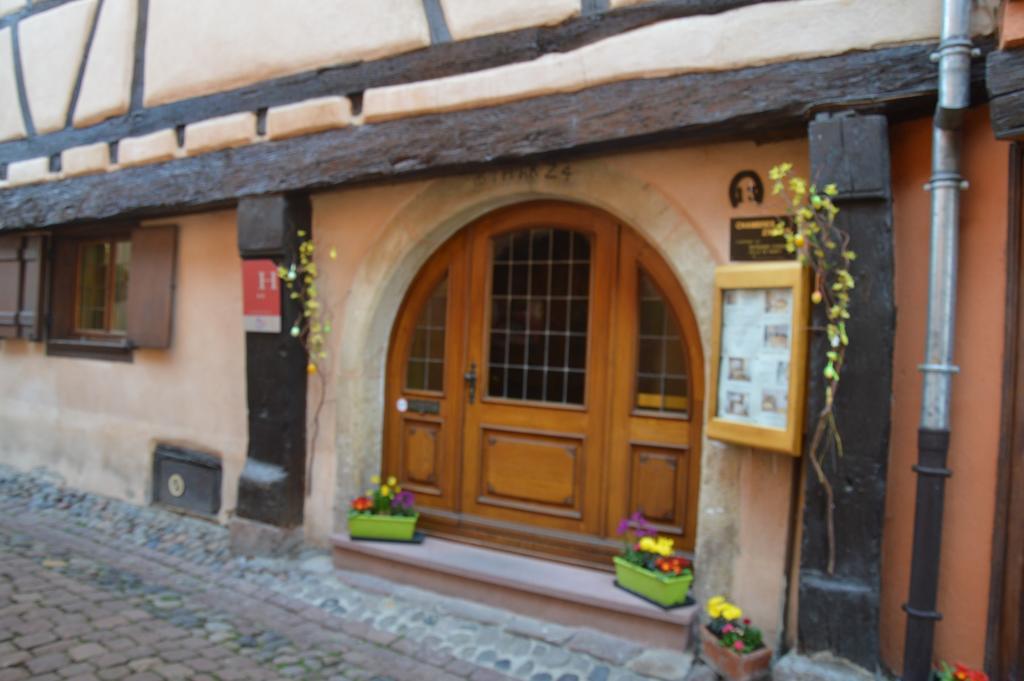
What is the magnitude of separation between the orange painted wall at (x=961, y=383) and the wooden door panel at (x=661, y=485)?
0.99 m

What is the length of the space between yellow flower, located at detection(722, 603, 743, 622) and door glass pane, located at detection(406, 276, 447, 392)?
2072 millimetres

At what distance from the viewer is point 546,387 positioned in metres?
3.99

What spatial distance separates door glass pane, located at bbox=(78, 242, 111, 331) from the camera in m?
6.14

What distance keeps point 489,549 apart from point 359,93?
2733mm

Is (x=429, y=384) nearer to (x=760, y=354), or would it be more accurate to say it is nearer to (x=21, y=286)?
(x=760, y=354)

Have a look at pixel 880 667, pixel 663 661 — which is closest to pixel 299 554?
pixel 663 661

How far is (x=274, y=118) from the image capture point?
4.27m

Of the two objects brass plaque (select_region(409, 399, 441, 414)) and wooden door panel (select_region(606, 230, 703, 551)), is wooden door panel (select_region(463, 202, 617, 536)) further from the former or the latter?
brass plaque (select_region(409, 399, 441, 414))

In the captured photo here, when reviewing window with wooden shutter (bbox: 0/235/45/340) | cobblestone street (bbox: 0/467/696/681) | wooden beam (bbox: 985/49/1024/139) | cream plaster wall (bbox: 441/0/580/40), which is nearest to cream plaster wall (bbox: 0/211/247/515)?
window with wooden shutter (bbox: 0/235/45/340)

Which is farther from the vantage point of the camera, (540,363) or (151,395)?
(151,395)

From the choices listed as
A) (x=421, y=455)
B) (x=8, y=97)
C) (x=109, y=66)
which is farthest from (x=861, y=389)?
(x=8, y=97)

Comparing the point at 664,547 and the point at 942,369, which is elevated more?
the point at 942,369

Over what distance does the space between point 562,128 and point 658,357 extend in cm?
128

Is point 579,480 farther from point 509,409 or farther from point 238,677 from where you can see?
point 238,677
